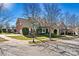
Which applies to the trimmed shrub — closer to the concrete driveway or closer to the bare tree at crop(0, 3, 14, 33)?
the concrete driveway

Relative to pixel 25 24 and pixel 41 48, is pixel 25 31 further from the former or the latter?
pixel 41 48

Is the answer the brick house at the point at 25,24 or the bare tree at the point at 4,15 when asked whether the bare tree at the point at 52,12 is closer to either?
the brick house at the point at 25,24

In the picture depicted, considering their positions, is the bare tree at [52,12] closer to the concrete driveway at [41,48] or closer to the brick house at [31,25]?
the brick house at [31,25]

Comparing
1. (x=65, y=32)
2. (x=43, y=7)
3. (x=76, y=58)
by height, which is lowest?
(x=76, y=58)

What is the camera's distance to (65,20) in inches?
265

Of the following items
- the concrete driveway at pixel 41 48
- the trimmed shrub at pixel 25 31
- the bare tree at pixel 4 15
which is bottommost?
the concrete driveway at pixel 41 48

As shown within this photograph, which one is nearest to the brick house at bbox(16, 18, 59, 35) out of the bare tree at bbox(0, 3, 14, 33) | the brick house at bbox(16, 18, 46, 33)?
the brick house at bbox(16, 18, 46, 33)

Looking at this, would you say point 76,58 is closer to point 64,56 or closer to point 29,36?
point 64,56

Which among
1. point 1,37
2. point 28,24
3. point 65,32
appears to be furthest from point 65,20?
point 1,37

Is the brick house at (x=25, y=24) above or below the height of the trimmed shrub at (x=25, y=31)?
above

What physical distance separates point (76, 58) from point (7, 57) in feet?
3.66

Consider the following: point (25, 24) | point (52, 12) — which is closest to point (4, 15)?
point (25, 24)

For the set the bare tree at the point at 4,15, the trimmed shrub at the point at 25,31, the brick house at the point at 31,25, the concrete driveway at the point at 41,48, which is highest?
the bare tree at the point at 4,15

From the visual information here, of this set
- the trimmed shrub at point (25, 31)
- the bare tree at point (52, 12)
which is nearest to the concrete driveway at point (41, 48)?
the trimmed shrub at point (25, 31)
